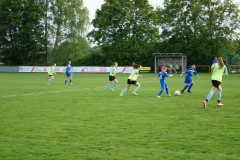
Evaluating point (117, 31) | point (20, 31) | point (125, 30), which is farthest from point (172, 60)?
point (20, 31)

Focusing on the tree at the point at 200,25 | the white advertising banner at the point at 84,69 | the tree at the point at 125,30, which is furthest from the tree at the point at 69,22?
the tree at the point at 200,25

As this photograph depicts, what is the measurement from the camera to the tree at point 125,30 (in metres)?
65.6

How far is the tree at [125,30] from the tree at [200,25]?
11.1 ft

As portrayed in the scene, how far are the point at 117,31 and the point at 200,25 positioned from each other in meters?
15.4

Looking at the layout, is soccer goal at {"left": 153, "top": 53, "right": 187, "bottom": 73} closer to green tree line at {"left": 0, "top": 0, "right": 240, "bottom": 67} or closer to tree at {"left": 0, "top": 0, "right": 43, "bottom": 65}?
green tree line at {"left": 0, "top": 0, "right": 240, "bottom": 67}

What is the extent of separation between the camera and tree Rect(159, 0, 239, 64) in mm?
61656

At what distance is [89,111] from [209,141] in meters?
5.61

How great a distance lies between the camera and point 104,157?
22.1 ft

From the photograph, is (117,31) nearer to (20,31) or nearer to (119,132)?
(20,31)

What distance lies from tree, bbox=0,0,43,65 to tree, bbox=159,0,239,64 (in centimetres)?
2395

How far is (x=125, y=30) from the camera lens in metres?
66.9

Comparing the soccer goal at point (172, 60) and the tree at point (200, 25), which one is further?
the tree at point (200, 25)

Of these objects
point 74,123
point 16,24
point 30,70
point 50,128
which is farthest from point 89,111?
point 16,24

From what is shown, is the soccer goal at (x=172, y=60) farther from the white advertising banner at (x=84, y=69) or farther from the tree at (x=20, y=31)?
the tree at (x=20, y=31)
